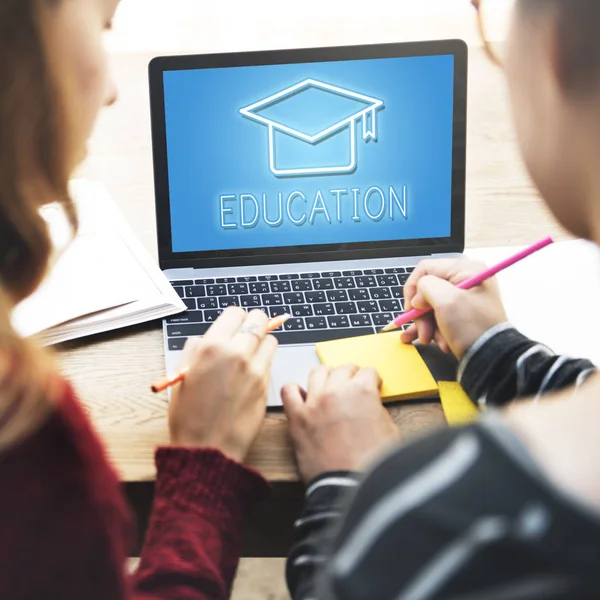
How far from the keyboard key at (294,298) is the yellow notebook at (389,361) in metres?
0.09

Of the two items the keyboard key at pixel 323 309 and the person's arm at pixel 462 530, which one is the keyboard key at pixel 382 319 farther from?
the person's arm at pixel 462 530

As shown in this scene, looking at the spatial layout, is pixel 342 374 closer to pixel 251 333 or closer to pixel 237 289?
pixel 251 333

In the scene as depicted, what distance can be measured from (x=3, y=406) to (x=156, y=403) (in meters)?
0.29

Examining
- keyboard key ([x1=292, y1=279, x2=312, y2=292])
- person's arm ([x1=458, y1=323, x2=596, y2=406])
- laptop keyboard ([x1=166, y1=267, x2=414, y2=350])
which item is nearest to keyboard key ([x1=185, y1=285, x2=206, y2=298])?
laptop keyboard ([x1=166, y1=267, x2=414, y2=350])

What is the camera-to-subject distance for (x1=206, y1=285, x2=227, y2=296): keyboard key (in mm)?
897

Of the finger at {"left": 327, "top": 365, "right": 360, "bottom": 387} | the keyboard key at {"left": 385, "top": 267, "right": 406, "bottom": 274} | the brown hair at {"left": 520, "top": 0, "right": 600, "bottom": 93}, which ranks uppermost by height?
the brown hair at {"left": 520, "top": 0, "right": 600, "bottom": 93}

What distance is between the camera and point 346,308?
34.2 inches

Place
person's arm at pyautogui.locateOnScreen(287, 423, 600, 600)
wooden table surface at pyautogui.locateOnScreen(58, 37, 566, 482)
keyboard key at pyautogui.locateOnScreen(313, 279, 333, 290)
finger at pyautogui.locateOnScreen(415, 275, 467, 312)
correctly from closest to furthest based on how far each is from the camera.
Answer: person's arm at pyautogui.locateOnScreen(287, 423, 600, 600)
wooden table surface at pyautogui.locateOnScreen(58, 37, 566, 482)
finger at pyautogui.locateOnScreen(415, 275, 467, 312)
keyboard key at pyautogui.locateOnScreen(313, 279, 333, 290)

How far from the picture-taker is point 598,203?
0.50 metres

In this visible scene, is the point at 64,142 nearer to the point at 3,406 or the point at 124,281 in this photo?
the point at 3,406

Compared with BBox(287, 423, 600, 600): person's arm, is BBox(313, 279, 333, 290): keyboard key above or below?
below

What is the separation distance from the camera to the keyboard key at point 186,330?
0.83 metres

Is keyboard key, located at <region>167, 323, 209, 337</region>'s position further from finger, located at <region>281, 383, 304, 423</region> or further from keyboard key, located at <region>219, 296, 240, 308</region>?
finger, located at <region>281, 383, 304, 423</region>

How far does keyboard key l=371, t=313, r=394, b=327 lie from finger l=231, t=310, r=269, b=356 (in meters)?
0.12
